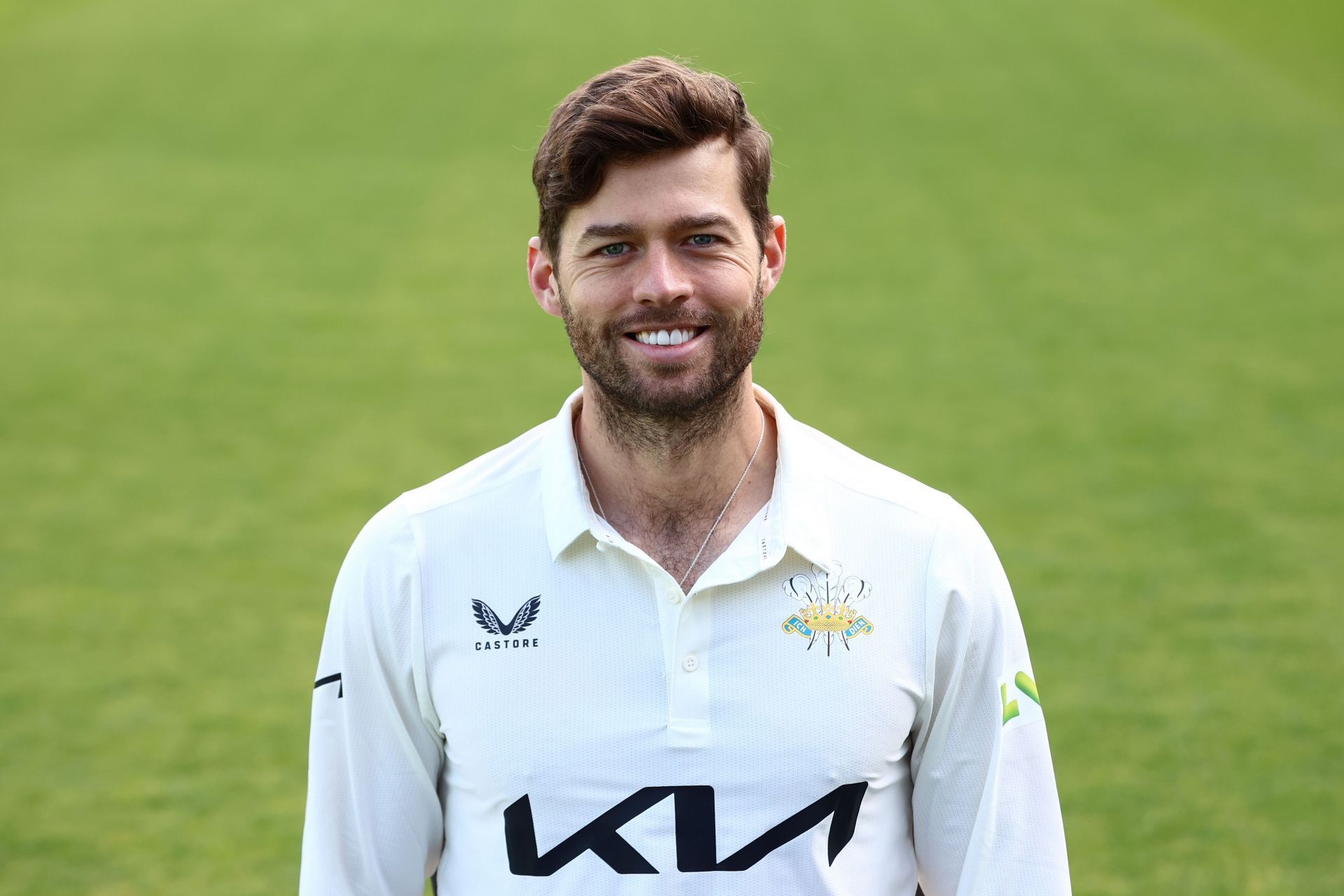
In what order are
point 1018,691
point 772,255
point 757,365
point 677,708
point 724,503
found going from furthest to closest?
point 757,365, point 772,255, point 724,503, point 1018,691, point 677,708

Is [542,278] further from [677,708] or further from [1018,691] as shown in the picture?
[1018,691]

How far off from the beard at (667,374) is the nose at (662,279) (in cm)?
2

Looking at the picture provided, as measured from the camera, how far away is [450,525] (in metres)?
2.14

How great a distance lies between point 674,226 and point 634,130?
0.15m

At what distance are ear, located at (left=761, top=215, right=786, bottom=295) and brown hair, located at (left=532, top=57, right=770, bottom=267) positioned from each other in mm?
51

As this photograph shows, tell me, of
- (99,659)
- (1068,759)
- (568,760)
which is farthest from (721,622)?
(99,659)

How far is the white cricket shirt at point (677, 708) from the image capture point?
1.98 meters

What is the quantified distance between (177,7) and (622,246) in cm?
1841

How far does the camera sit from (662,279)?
6.73 feet

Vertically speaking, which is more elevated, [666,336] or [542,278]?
[542,278]

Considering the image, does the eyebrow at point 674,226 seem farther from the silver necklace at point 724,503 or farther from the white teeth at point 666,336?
the silver necklace at point 724,503

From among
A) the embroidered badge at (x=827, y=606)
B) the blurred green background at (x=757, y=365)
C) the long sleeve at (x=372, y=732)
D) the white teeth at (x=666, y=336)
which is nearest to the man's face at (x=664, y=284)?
the white teeth at (x=666, y=336)

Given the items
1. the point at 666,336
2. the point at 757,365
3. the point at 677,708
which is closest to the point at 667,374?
the point at 666,336

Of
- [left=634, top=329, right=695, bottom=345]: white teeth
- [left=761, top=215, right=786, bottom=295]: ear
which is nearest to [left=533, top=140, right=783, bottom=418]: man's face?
[left=634, top=329, right=695, bottom=345]: white teeth
